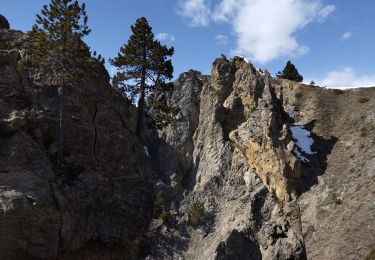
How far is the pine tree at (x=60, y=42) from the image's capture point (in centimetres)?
2622

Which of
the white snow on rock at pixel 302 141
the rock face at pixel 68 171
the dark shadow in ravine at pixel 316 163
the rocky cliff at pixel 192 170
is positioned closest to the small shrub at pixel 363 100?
the rocky cliff at pixel 192 170

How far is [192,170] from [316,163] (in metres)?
25.1

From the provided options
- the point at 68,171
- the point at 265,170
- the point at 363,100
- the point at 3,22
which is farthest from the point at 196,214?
the point at 68,171

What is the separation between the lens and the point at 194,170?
7325 centimetres

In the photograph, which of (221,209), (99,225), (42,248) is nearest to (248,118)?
(221,209)

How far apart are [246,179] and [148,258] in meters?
18.0

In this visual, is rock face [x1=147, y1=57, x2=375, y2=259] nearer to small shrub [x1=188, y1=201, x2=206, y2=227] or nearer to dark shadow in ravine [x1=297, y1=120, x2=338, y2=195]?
dark shadow in ravine [x1=297, y1=120, x2=338, y2=195]

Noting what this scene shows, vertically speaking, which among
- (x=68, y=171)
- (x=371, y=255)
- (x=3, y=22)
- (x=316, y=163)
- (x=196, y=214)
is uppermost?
(x=3, y=22)

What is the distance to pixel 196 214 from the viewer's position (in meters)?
61.6

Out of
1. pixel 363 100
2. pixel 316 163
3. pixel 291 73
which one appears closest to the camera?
pixel 316 163

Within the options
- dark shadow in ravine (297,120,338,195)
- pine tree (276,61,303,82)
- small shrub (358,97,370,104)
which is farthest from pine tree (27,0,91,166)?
pine tree (276,61,303,82)

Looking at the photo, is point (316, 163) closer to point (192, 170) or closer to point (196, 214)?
point (196, 214)

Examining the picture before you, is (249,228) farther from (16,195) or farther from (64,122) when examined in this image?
(16,195)

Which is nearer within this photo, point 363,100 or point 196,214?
point 196,214
